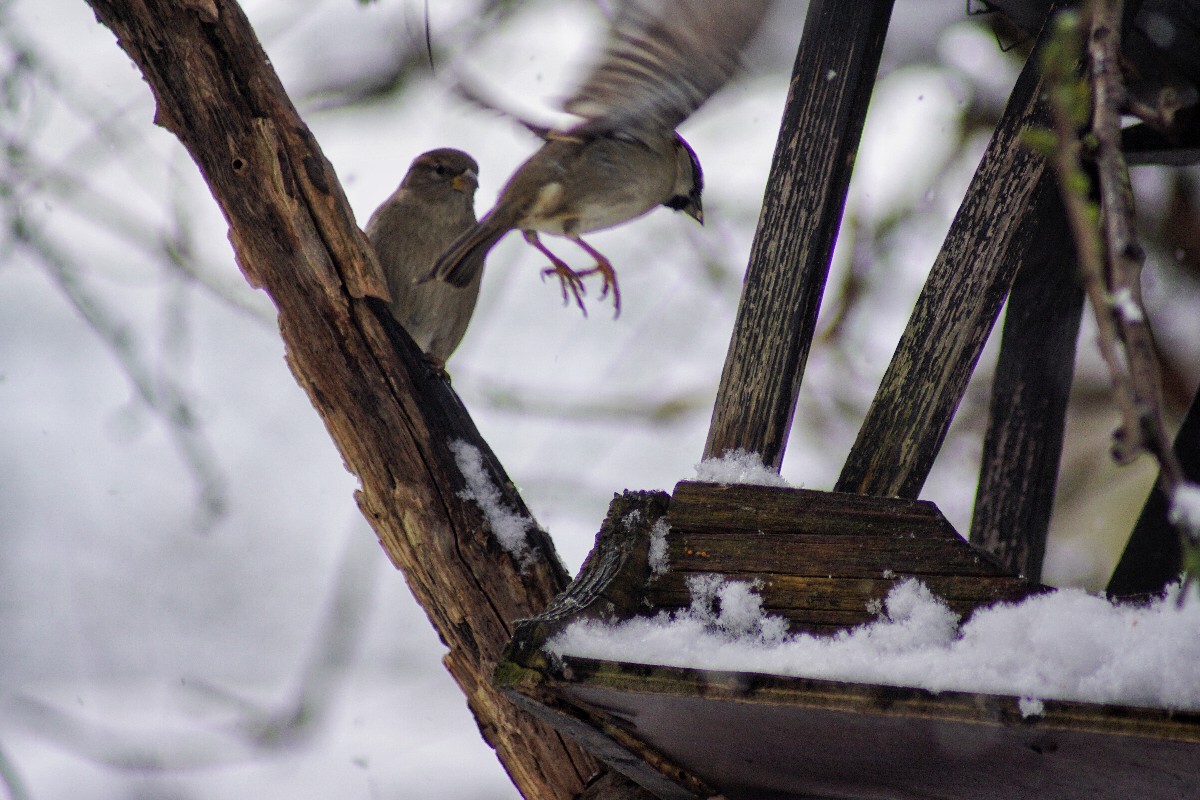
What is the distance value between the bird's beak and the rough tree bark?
2.76 ft

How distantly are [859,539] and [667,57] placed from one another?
84 centimetres

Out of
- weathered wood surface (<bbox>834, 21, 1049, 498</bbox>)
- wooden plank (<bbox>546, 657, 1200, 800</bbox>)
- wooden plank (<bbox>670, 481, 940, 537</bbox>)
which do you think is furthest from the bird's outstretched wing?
wooden plank (<bbox>546, 657, 1200, 800</bbox>)

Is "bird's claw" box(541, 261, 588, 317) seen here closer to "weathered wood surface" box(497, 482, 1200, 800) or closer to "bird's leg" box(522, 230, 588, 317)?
"bird's leg" box(522, 230, 588, 317)

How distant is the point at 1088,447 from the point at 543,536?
3088 mm

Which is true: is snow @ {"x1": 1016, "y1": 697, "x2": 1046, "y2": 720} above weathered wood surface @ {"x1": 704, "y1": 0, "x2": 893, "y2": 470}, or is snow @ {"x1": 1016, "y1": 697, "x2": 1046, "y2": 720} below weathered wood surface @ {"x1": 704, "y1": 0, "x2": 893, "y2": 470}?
below

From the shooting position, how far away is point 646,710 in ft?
3.82

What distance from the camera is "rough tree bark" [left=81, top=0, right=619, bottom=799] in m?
1.65

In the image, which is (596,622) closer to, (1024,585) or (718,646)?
(718,646)

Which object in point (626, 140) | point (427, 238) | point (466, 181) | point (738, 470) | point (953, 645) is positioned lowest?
point (953, 645)

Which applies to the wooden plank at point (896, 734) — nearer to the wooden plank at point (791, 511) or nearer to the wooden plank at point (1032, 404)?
the wooden plank at point (791, 511)

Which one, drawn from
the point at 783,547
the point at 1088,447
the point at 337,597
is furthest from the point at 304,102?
the point at 1088,447

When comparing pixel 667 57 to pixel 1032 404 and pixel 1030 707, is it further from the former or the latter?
pixel 1030 707

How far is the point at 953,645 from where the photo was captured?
1.11 meters

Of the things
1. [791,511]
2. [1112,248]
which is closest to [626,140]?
[791,511]
